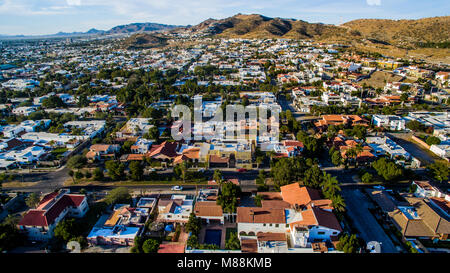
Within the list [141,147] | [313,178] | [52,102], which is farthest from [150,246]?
[52,102]

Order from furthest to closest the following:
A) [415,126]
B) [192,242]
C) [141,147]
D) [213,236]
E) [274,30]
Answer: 1. [274,30]
2. [415,126]
3. [141,147]
4. [213,236]
5. [192,242]

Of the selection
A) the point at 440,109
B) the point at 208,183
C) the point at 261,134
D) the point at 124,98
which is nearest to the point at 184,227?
the point at 208,183

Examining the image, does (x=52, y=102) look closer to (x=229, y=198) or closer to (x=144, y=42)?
(x=229, y=198)

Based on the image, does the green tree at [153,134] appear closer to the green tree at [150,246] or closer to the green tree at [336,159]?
the green tree at [150,246]

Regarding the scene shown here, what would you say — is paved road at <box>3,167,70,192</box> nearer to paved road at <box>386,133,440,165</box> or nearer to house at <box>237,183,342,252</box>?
house at <box>237,183,342,252</box>

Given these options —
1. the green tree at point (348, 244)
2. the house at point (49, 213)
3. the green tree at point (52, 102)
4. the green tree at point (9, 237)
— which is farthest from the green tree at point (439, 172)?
the green tree at point (52, 102)

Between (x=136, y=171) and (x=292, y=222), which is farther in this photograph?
(x=136, y=171)
